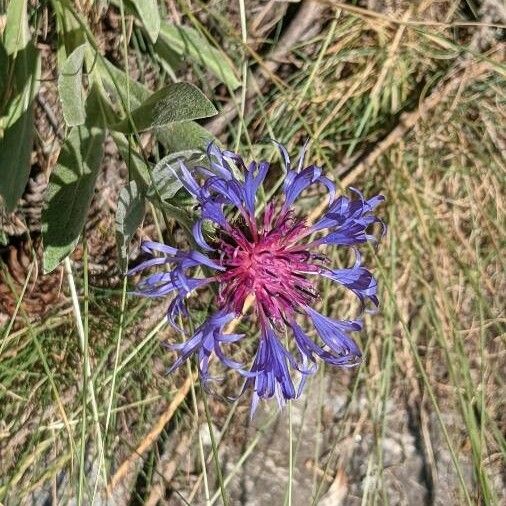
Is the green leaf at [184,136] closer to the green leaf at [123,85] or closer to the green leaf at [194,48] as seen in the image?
the green leaf at [123,85]

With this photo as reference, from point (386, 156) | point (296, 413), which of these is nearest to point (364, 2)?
point (386, 156)

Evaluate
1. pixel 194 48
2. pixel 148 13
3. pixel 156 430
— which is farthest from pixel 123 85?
pixel 156 430

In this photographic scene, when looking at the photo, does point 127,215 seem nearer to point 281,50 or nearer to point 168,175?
point 168,175

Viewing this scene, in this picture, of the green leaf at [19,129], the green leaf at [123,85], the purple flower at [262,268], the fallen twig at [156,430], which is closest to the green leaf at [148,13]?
the green leaf at [123,85]

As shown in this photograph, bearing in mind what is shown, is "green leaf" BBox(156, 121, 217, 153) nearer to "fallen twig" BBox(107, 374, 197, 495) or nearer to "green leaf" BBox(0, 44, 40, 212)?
"green leaf" BBox(0, 44, 40, 212)

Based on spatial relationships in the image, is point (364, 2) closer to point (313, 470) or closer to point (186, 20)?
point (186, 20)
